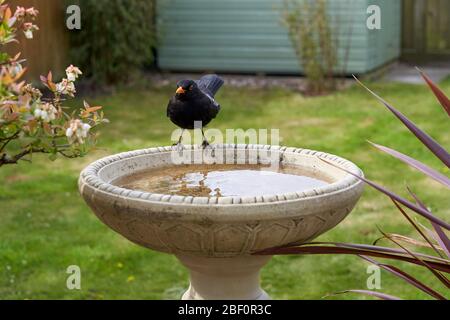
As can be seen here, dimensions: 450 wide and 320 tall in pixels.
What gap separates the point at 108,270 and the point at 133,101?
19.1 ft

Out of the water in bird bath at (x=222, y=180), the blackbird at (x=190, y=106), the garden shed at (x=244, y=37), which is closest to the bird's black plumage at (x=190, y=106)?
the blackbird at (x=190, y=106)

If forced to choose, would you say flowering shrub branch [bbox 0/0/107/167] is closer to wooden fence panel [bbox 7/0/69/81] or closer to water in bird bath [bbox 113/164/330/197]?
water in bird bath [bbox 113/164/330/197]

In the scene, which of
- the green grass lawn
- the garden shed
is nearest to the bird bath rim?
the green grass lawn

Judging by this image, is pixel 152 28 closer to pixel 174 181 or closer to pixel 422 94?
pixel 422 94

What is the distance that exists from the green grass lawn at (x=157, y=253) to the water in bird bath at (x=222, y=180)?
4.22 ft

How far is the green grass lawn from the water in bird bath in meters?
1.28

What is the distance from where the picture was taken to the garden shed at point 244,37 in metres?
12.1

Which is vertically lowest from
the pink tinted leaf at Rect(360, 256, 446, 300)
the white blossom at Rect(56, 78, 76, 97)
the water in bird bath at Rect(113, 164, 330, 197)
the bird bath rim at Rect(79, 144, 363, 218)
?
the pink tinted leaf at Rect(360, 256, 446, 300)

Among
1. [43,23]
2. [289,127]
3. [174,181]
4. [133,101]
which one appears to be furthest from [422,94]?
[174,181]

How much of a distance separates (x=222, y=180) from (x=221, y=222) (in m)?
0.78

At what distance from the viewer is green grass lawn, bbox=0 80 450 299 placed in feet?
16.3

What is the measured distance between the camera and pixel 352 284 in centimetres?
492

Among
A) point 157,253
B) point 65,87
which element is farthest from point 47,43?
point 65,87

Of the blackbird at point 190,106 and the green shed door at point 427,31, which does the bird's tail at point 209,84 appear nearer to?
the blackbird at point 190,106
